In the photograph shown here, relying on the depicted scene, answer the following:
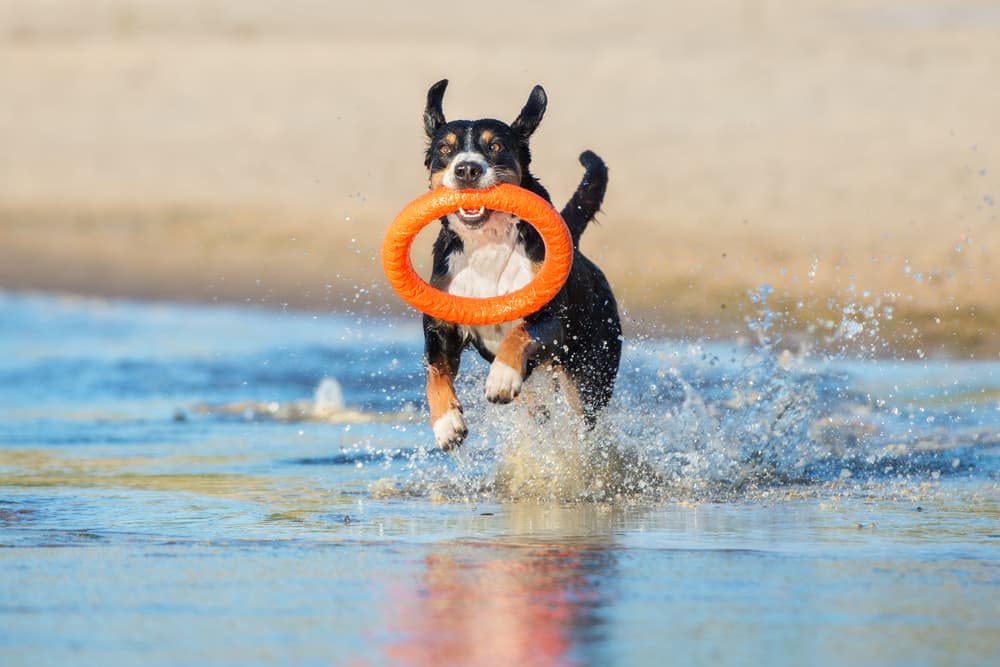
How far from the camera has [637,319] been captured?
13.9 metres

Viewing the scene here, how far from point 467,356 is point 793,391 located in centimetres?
168

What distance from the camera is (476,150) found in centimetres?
750

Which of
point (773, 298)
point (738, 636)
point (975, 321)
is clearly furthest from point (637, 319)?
point (738, 636)

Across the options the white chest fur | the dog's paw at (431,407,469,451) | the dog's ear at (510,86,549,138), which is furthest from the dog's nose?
the dog's paw at (431,407,469,451)

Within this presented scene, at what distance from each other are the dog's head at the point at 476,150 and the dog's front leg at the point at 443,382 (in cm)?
53

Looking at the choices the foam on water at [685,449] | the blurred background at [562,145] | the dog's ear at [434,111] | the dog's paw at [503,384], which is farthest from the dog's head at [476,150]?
the blurred background at [562,145]

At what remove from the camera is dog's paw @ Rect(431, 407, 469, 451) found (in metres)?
7.48

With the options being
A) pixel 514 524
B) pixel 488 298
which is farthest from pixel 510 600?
pixel 488 298

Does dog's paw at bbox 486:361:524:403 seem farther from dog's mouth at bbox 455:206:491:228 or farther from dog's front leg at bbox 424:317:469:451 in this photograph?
dog's mouth at bbox 455:206:491:228

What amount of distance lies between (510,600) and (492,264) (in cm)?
284

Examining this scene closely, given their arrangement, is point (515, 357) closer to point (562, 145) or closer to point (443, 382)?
point (443, 382)

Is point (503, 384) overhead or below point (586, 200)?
below

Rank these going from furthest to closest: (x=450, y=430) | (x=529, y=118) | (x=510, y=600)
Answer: (x=529, y=118) < (x=450, y=430) < (x=510, y=600)

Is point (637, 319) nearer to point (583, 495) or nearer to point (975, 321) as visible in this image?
point (975, 321)
